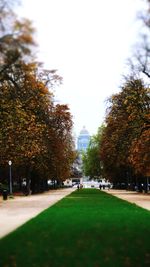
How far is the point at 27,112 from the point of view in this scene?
153ft

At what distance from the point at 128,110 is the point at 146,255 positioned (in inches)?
1470

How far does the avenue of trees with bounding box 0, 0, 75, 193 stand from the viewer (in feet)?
72.8

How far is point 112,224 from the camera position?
76.1 feet

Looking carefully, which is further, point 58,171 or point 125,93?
point 58,171

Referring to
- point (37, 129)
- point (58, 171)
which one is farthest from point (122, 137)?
point (58, 171)

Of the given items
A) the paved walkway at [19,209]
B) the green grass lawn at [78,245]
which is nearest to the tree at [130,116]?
the paved walkway at [19,209]

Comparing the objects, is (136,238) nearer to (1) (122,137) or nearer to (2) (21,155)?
(1) (122,137)

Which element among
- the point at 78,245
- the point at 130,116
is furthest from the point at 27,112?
the point at 78,245

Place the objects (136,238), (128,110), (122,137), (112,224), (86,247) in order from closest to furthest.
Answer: (86,247) → (136,238) → (112,224) → (128,110) → (122,137)

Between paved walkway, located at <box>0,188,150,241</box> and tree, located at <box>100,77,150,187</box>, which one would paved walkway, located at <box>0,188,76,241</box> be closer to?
paved walkway, located at <box>0,188,150,241</box>

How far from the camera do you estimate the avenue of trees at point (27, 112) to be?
22203 mm

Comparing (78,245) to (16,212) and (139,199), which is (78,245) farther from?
(139,199)

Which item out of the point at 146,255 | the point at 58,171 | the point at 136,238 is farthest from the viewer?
the point at 58,171

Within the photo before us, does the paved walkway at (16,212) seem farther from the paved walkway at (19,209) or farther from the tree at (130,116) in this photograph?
the tree at (130,116)
